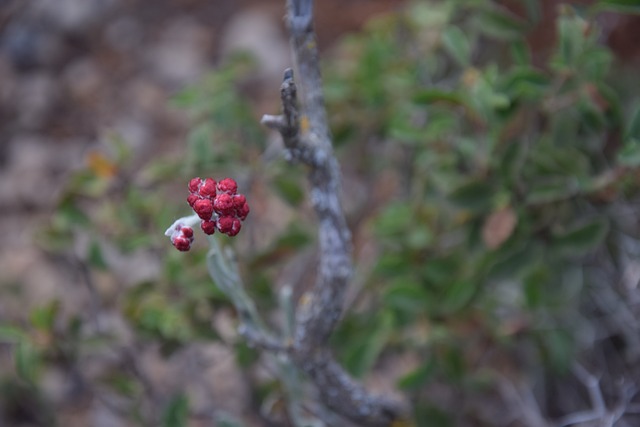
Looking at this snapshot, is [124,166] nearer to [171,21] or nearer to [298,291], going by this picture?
[298,291]

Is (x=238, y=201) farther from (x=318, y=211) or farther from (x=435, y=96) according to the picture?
(x=435, y=96)

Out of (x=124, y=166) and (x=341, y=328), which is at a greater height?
(x=124, y=166)

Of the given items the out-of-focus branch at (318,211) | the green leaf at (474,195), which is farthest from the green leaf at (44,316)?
the green leaf at (474,195)

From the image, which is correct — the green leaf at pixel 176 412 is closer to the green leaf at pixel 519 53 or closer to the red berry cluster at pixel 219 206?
the red berry cluster at pixel 219 206

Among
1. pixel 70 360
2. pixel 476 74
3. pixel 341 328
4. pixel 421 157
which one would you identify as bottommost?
pixel 341 328

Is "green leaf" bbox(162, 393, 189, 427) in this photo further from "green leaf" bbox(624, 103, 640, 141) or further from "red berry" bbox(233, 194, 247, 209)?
"green leaf" bbox(624, 103, 640, 141)

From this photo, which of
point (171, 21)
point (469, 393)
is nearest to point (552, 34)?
point (469, 393)
